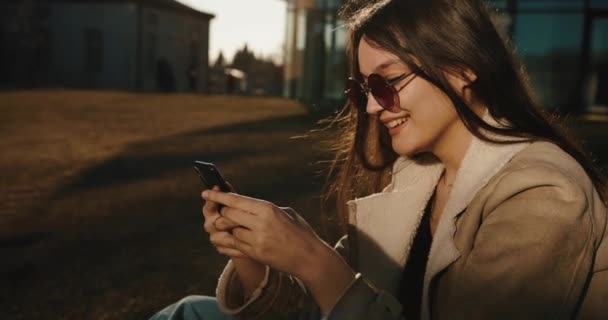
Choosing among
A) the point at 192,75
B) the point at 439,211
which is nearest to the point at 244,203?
the point at 439,211

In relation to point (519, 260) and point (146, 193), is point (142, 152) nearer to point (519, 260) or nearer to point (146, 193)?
point (146, 193)

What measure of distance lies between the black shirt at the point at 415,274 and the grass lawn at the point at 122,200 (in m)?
1.66

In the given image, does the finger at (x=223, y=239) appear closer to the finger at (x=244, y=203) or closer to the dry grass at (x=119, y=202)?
the finger at (x=244, y=203)

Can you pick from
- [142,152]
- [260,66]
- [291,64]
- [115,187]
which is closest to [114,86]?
[291,64]

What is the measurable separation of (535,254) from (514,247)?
46mm

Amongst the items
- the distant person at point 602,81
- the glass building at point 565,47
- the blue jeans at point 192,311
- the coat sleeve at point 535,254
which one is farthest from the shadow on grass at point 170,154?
the distant person at point 602,81

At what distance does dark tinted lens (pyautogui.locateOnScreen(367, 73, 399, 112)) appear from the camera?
1.92 meters

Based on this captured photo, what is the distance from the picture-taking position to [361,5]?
7.28ft

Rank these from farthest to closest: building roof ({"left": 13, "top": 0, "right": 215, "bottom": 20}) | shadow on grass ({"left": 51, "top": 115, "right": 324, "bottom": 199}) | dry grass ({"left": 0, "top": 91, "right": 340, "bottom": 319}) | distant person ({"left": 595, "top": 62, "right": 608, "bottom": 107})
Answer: building roof ({"left": 13, "top": 0, "right": 215, "bottom": 20}), distant person ({"left": 595, "top": 62, "right": 608, "bottom": 107}), shadow on grass ({"left": 51, "top": 115, "right": 324, "bottom": 199}), dry grass ({"left": 0, "top": 91, "right": 340, "bottom": 319})

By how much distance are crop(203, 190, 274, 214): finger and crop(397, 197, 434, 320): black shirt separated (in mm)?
700

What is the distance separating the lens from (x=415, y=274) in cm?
206

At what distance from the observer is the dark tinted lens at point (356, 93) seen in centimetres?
228

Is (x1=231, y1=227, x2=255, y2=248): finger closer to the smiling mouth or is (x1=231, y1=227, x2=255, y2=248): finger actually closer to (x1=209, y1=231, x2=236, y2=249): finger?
(x1=209, y1=231, x2=236, y2=249): finger

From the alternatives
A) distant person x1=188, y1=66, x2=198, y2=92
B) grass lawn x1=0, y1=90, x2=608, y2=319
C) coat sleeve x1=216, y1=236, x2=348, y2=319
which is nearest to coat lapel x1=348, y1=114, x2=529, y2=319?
coat sleeve x1=216, y1=236, x2=348, y2=319
